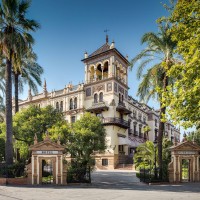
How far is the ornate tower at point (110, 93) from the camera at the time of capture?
45969 mm

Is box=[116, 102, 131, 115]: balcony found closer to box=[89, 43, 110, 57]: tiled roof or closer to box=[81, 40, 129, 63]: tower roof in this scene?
box=[81, 40, 129, 63]: tower roof

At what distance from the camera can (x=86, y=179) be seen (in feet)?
72.8

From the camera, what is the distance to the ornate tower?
46.0 m

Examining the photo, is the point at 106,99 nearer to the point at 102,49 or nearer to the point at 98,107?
the point at 98,107

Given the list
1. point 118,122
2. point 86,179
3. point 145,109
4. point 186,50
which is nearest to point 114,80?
point 118,122

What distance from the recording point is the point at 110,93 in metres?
46.3

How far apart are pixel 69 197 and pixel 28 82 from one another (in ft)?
66.5

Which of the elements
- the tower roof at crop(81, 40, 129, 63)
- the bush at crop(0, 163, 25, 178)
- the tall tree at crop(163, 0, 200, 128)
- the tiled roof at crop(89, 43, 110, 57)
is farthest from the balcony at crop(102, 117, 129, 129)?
the tall tree at crop(163, 0, 200, 128)

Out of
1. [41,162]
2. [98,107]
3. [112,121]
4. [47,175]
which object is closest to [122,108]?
[112,121]

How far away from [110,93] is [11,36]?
83.3 feet

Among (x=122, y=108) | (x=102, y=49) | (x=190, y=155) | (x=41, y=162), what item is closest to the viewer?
→ (x=41, y=162)

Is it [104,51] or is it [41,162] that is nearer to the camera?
[41,162]

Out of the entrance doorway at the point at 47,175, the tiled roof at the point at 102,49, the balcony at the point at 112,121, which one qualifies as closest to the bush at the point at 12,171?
the entrance doorway at the point at 47,175

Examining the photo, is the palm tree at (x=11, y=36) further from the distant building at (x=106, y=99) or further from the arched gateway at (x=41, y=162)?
the distant building at (x=106, y=99)
